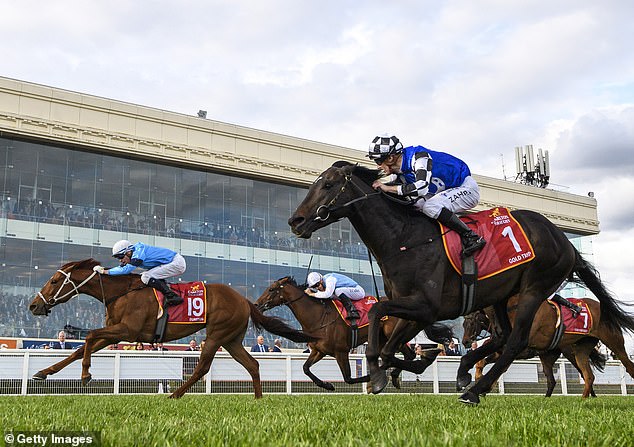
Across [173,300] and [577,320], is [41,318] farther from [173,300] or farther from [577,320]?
[577,320]

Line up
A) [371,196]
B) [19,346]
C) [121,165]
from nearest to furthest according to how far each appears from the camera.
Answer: [371,196] → [19,346] → [121,165]

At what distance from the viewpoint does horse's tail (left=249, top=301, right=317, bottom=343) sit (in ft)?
33.9

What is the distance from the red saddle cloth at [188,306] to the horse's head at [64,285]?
1122mm

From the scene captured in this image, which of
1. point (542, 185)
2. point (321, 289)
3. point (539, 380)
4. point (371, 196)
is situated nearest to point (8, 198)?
point (321, 289)

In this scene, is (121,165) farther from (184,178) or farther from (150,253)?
(150,253)

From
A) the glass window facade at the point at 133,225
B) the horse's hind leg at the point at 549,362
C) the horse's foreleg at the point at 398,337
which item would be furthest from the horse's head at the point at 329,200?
the glass window facade at the point at 133,225

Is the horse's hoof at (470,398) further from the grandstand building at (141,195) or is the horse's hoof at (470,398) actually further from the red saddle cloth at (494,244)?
the grandstand building at (141,195)

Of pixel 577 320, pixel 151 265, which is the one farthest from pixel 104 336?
pixel 577 320

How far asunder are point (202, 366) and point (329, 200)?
410 centimetres

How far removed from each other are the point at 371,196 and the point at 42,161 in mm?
24111

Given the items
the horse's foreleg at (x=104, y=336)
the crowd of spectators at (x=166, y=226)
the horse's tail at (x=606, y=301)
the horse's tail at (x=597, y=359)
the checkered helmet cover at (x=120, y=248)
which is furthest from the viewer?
the crowd of spectators at (x=166, y=226)

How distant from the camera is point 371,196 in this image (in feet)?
20.5

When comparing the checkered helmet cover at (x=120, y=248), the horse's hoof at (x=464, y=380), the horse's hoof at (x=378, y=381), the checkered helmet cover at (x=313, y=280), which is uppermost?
the checkered helmet cover at (x=120, y=248)

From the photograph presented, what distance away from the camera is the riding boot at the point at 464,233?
588cm
